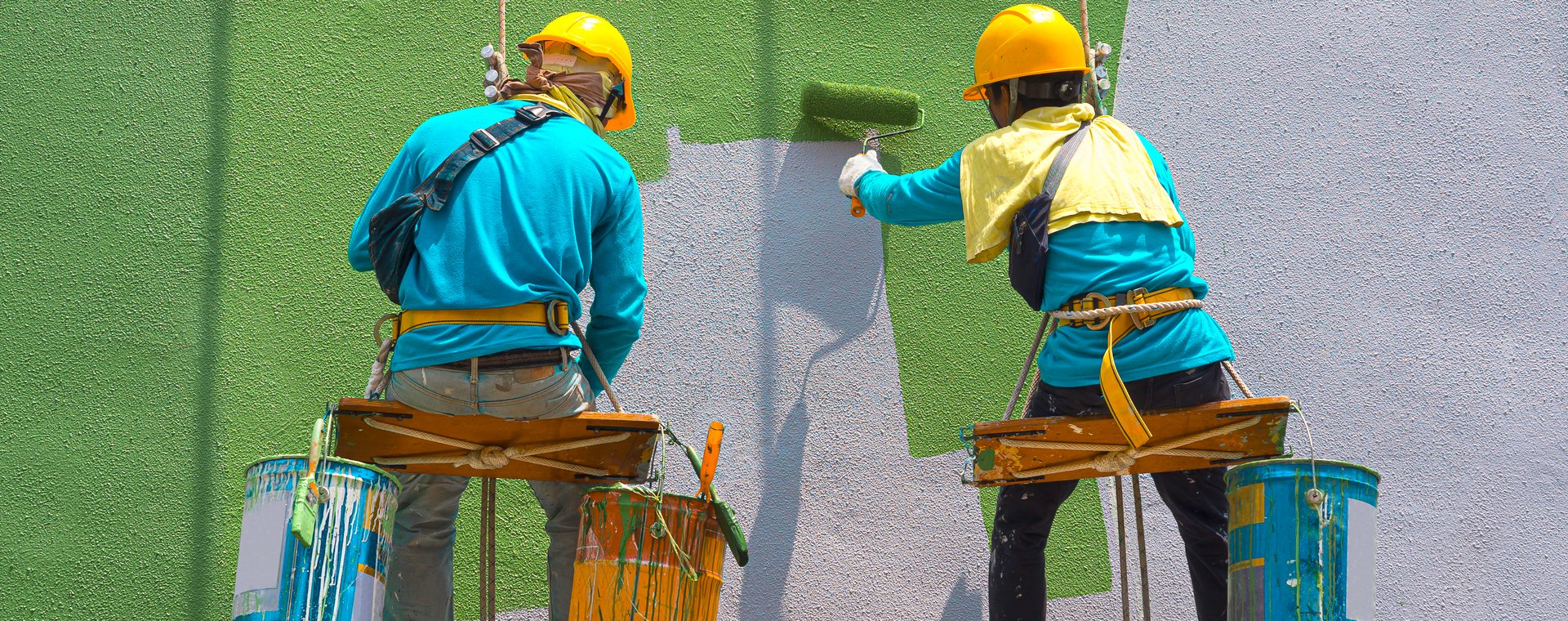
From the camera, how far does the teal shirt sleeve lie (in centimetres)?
325

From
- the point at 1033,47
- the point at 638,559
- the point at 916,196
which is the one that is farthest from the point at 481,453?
the point at 1033,47

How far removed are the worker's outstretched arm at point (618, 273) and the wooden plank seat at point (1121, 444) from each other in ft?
2.59

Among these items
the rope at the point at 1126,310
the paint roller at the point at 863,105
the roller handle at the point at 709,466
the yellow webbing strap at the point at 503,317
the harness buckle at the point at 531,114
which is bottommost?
the roller handle at the point at 709,466

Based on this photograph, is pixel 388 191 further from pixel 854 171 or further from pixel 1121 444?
pixel 1121 444

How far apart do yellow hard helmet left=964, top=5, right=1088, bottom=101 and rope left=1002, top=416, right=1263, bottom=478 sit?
0.84 m

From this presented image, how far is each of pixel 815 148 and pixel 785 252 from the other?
1.05 ft

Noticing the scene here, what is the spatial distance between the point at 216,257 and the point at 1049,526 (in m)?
2.15

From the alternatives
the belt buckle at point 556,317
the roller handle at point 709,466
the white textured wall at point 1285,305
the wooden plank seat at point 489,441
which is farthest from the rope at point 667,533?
the white textured wall at point 1285,305

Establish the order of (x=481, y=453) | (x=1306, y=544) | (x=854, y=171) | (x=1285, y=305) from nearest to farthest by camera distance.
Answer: (x=1306, y=544)
(x=481, y=453)
(x=854, y=171)
(x=1285, y=305)

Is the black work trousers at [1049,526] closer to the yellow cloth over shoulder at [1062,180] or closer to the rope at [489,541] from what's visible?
the yellow cloth over shoulder at [1062,180]

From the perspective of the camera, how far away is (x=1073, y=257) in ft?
9.96

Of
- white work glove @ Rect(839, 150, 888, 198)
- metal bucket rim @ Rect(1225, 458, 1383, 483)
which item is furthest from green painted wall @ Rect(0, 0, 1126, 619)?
metal bucket rim @ Rect(1225, 458, 1383, 483)

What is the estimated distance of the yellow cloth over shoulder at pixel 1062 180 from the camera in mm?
3039

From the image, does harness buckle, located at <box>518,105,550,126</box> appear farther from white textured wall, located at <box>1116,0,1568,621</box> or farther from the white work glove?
white textured wall, located at <box>1116,0,1568,621</box>
